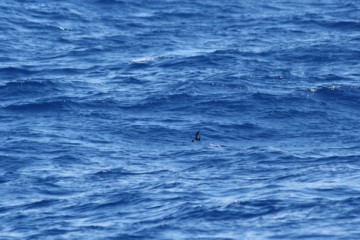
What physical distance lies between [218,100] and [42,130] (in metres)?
13.6

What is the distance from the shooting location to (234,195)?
53594 mm

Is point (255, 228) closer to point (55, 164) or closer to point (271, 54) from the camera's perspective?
point (55, 164)

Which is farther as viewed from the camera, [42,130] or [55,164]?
[42,130]

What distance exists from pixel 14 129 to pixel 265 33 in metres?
33.6

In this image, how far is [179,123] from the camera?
218 ft

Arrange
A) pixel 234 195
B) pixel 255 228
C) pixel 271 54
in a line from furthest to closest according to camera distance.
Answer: pixel 271 54, pixel 234 195, pixel 255 228

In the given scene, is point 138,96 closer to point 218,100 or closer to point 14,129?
point 218,100

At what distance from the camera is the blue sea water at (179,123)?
51062 millimetres

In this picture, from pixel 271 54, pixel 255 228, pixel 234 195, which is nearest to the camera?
pixel 255 228

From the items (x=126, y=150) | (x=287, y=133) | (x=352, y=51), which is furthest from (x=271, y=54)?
(x=126, y=150)

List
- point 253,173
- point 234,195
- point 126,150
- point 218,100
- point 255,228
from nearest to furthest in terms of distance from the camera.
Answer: point 255,228 → point 234,195 → point 253,173 → point 126,150 → point 218,100

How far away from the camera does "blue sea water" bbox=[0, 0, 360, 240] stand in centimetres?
5106

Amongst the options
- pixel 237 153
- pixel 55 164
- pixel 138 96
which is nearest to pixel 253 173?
pixel 237 153

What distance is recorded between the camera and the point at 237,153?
60.8m
